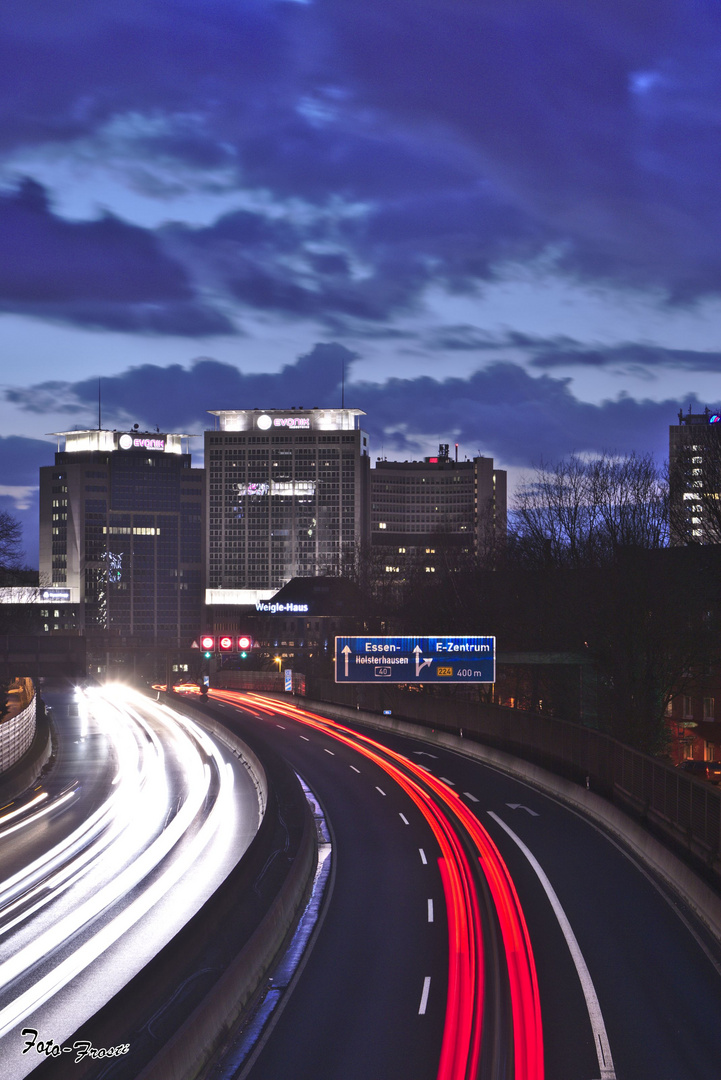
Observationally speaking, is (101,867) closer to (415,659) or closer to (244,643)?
(415,659)

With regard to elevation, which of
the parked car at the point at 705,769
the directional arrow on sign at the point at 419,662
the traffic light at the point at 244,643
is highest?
the traffic light at the point at 244,643

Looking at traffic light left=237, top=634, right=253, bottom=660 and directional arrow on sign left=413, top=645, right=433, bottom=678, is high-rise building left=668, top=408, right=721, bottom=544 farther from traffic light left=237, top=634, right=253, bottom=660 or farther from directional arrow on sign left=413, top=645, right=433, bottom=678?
traffic light left=237, top=634, right=253, bottom=660

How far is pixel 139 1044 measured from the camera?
17469mm

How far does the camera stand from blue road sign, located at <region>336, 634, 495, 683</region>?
58969 millimetres

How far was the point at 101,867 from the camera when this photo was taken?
1462 inches

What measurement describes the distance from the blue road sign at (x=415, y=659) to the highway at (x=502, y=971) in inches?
629

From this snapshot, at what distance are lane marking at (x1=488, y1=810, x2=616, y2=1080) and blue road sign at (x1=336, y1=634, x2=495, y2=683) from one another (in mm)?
22537

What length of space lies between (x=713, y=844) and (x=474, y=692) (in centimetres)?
7825

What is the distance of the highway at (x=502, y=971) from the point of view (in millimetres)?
18938

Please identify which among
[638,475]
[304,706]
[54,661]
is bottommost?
[304,706]

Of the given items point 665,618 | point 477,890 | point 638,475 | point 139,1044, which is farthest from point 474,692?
point 139,1044

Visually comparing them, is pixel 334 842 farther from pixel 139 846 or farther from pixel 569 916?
pixel 569 916

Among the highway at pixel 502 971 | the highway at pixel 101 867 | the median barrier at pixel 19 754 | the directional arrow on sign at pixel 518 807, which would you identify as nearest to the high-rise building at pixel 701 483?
the directional arrow on sign at pixel 518 807

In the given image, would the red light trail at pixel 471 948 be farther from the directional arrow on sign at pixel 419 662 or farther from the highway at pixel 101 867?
the directional arrow on sign at pixel 419 662
